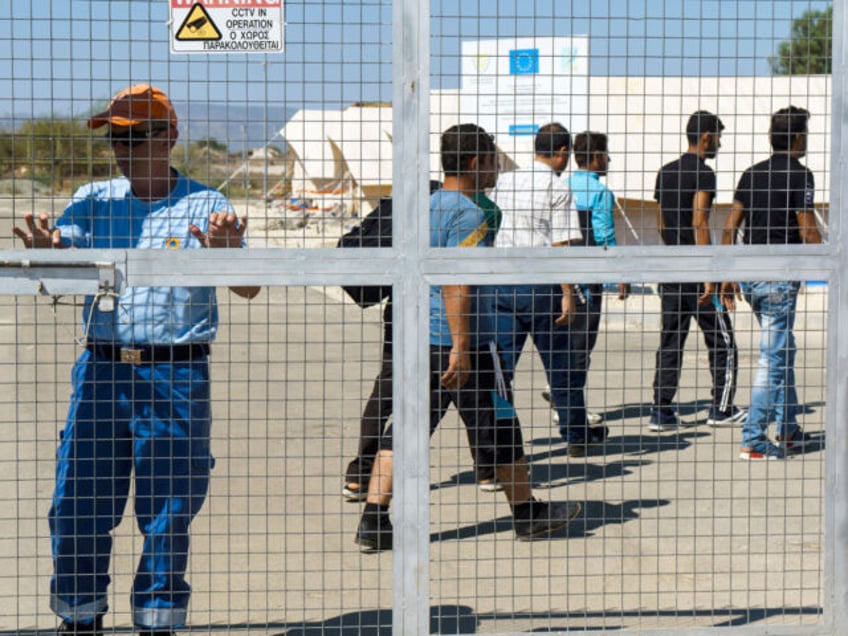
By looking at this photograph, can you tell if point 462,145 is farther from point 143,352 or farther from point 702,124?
point 702,124

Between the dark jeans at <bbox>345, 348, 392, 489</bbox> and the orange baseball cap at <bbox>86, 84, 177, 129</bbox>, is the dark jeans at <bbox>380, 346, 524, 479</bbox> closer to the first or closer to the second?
the dark jeans at <bbox>345, 348, 392, 489</bbox>

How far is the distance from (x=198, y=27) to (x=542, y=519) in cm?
303

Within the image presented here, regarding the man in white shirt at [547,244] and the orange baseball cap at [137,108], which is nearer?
the orange baseball cap at [137,108]

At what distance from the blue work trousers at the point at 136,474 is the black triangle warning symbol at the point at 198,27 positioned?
3.87 ft

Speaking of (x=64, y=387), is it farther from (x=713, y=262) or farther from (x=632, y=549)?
(x=713, y=262)

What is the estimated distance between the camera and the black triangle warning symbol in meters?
4.03

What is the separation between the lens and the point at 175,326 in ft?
15.2

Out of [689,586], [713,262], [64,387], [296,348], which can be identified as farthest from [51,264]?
[296,348]

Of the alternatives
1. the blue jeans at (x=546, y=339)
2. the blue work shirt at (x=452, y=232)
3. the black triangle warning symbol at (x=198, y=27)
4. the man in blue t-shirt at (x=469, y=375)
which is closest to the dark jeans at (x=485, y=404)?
the man in blue t-shirt at (x=469, y=375)

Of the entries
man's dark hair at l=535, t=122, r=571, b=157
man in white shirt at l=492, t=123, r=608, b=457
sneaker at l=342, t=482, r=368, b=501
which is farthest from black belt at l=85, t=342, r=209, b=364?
man's dark hair at l=535, t=122, r=571, b=157

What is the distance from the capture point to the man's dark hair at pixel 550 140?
8.25m

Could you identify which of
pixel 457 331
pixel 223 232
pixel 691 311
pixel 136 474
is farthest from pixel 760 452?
pixel 223 232

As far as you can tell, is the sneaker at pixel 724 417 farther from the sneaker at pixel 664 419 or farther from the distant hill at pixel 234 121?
the distant hill at pixel 234 121

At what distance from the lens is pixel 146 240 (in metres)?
4.59
